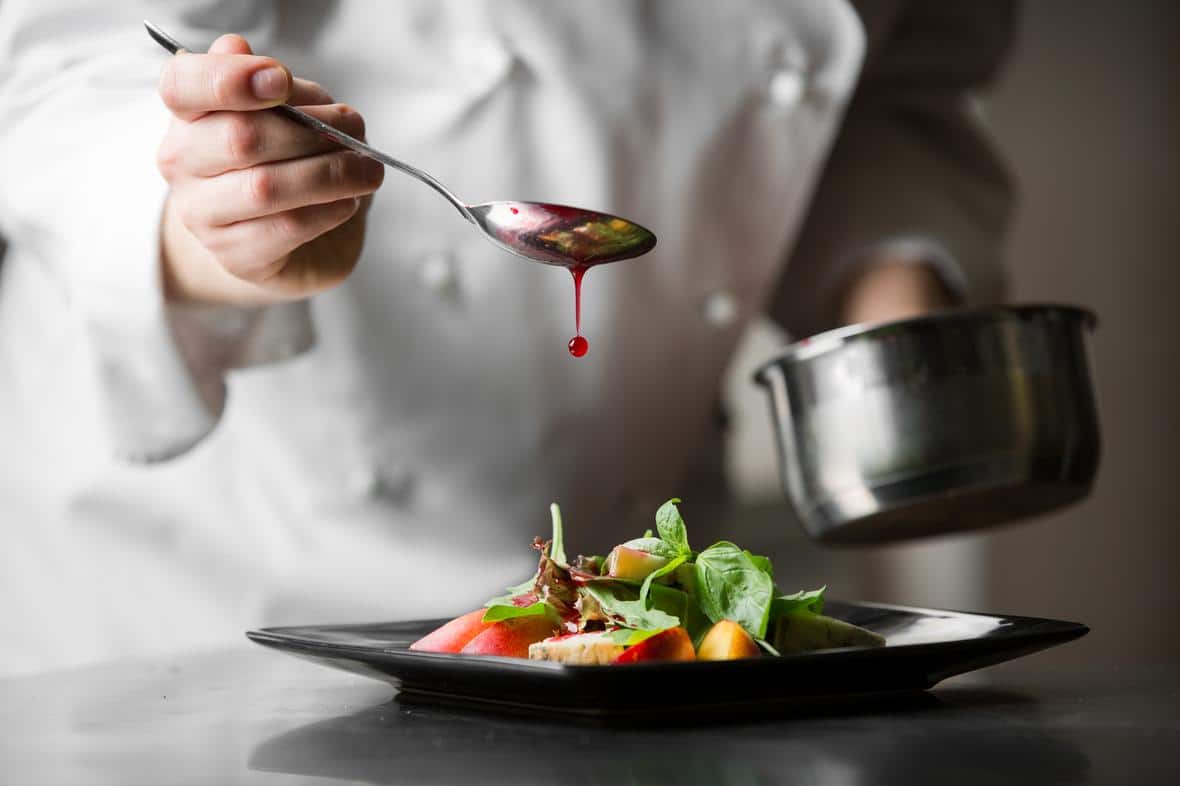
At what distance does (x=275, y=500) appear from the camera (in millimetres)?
1132

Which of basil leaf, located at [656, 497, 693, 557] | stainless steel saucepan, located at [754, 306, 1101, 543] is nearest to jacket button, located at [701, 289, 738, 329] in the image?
stainless steel saucepan, located at [754, 306, 1101, 543]

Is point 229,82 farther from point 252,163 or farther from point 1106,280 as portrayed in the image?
point 1106,280

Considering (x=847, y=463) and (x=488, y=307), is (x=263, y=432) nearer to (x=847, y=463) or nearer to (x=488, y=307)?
(x=488, y=307)

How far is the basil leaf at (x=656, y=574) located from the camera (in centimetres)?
51

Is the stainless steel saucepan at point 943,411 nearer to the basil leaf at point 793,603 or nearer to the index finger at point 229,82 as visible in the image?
the basil leaf at point 793,603

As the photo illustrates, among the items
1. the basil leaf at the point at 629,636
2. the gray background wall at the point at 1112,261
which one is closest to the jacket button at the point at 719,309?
the basil leaf at the point at 629,636

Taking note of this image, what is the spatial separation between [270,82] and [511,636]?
0.30 meters

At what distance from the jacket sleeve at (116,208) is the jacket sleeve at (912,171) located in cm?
70

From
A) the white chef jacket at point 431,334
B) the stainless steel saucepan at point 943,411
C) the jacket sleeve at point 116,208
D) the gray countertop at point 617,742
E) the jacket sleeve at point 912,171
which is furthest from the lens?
the jacket sleeve at point 912,171

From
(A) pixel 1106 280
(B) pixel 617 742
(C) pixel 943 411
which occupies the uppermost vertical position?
(A) pixel 1106 280

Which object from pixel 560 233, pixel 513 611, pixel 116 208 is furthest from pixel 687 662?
pixel 116 208

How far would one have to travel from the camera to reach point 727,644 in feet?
1.57

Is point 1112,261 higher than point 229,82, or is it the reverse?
point 1112,261

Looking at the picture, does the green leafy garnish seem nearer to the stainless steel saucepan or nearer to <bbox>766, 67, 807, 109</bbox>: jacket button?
the stainless steel saucepan
